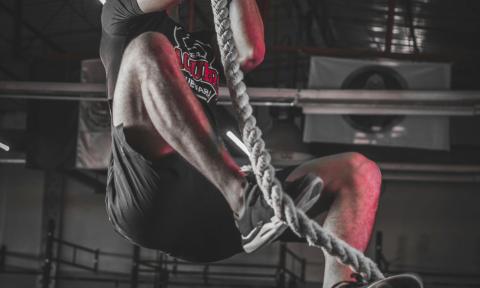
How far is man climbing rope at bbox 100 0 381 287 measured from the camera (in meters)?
1.73

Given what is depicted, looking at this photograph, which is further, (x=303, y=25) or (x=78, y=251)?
(x=78, y=251)

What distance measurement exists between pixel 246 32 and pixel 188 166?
49 centimetres

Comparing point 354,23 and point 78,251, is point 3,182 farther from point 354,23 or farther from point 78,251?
point 354,23

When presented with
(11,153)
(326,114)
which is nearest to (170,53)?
(326,114)

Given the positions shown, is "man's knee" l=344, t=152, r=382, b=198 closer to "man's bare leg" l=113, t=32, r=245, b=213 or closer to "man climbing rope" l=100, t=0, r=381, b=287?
"man climbing rope" l=100, t=0, r=381, b=287

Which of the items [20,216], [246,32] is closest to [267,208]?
[246,32]

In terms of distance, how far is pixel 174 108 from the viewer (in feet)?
5.84

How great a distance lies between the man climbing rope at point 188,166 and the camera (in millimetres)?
1731

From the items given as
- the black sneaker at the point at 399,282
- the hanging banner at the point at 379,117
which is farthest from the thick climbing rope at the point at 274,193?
the hanging banner at the point at 379,117

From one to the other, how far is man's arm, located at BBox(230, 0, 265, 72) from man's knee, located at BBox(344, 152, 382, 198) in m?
0.40

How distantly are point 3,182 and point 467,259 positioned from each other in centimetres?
907

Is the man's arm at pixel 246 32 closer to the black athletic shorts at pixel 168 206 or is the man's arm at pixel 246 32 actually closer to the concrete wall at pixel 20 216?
the black athletic shorts at pixel 168 206

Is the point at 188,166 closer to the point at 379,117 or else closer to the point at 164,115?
the point at 164,115

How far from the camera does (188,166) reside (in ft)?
6.76
